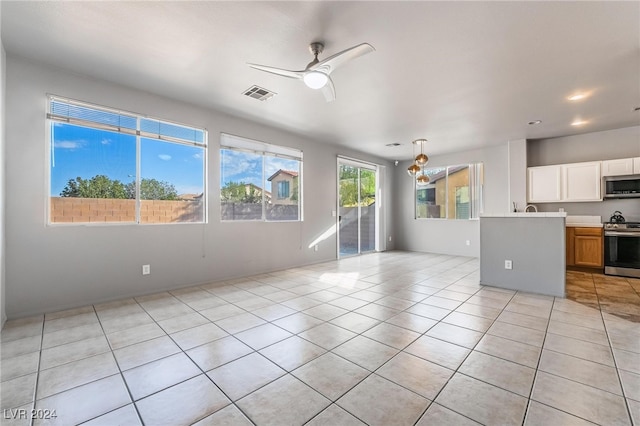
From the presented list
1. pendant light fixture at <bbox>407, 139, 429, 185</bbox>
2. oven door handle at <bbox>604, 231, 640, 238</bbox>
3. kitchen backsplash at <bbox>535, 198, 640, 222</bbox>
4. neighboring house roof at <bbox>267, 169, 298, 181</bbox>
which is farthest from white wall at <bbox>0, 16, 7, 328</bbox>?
kitchen backsplash at <bbox>535, 198, 640, 222</bbox>

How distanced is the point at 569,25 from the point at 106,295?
567cm

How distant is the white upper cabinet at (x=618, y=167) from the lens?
195 inches

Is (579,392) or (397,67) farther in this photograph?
(397,67)

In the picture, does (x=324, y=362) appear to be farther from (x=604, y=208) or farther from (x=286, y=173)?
(x=604, y=208)

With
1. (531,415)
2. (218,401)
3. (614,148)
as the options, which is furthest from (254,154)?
(614,148)

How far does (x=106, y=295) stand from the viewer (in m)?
3.45

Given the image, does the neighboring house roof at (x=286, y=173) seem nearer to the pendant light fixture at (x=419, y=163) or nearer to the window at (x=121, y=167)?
the window at (x=121, y=167)

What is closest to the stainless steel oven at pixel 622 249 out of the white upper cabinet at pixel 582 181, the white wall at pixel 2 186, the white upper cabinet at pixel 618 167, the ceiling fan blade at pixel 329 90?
the white upper cabinet at pixel 582 181

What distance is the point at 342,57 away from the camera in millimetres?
2307

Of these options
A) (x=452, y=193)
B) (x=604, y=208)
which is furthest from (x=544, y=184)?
(x=452, y=193)

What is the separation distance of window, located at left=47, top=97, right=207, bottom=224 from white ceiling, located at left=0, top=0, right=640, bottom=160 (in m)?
0.52

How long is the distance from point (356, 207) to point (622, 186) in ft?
17.1

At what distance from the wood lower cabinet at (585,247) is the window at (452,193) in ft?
6.32

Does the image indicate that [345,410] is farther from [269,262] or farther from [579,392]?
[269,262]
